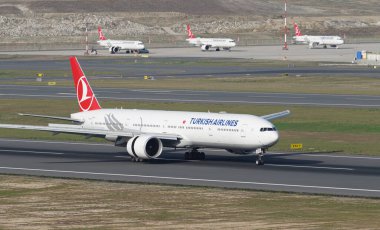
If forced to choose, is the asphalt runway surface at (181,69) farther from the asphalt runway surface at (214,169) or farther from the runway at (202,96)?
the asphalt runway surface at (214,169)

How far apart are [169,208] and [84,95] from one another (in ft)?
92.1

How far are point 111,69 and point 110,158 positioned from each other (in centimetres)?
10563

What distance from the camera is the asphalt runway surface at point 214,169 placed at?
2386 inches

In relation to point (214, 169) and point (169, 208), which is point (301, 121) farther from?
point (169, 208)

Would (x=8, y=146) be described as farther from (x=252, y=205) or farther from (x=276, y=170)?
(x=252, y=205)

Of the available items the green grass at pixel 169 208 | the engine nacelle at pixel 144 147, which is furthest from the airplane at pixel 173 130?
the green grass at pixel 169 208

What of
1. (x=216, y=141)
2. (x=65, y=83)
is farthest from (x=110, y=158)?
(x=65, y=83)

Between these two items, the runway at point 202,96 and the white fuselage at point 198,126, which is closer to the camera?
the white fuselage at point 198,126

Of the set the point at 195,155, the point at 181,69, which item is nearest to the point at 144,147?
the point at 195,155

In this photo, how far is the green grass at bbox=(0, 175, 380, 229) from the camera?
45.9m

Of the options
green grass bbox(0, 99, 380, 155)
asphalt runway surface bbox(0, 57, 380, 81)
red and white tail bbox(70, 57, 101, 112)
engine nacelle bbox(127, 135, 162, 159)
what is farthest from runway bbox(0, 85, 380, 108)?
engine nacelle bbox(127, 135, 162, 159)

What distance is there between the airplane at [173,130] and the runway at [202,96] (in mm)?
41236

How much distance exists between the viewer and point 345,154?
7638 cm

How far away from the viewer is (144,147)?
2753 inches
